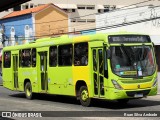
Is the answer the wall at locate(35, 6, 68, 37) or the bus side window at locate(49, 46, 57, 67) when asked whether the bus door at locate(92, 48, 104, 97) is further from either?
the wall at locate(35, 6, 68, 37)

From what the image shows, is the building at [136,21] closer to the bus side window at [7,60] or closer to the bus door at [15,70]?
the bus side window at [7,60]

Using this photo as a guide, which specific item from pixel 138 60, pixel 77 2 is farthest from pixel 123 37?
pixel 77 2

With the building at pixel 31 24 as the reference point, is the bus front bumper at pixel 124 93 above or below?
below

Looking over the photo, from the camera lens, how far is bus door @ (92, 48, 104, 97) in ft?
51.0

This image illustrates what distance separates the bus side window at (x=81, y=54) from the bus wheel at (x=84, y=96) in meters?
1.02

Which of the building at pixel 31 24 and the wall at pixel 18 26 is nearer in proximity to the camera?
the building at pixel 31 24

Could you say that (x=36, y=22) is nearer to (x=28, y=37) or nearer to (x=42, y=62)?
(x=28, y=37)

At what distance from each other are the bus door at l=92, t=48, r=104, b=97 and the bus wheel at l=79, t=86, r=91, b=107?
0.57 m

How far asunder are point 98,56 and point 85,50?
3.07ft

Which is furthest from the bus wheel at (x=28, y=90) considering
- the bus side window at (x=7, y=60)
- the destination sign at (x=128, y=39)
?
the destination sign at (x=128, y=39)

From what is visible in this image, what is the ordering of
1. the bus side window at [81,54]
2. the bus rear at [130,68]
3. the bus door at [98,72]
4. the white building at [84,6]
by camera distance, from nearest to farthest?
the bus rear at [130,68] < the bus door at [98,72] < the bus side window at [81,54] < the white building at [84,6]

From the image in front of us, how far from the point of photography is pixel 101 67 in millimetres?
15609

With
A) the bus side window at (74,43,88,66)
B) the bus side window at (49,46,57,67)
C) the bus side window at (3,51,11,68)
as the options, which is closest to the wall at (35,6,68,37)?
the bus side window at (3,51,11,68)

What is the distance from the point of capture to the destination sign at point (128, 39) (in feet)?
51.0
